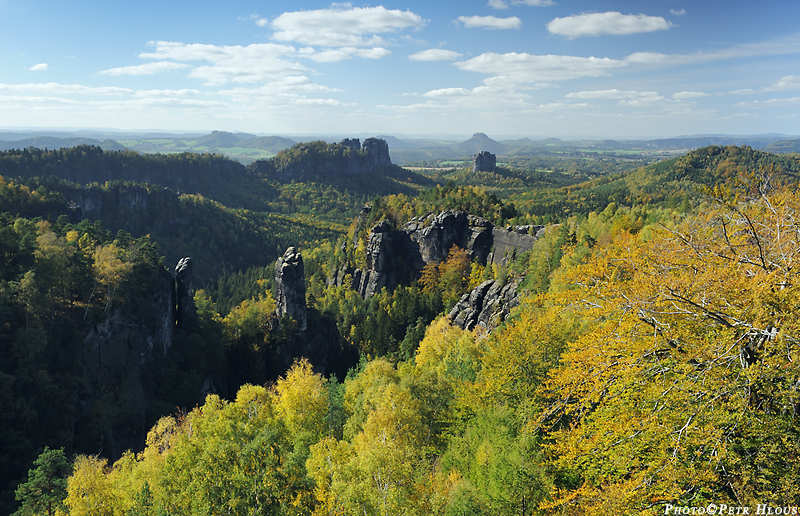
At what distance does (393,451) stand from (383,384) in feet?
50.9

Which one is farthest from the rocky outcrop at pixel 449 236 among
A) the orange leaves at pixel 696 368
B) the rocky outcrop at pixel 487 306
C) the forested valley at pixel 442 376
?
the orange leaves at pixel 696 368

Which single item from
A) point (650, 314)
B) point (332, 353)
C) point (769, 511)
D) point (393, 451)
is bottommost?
point (332, 353)

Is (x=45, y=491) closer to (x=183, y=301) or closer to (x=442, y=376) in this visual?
(x=442, y=376)

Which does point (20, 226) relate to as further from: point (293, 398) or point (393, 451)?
point (393, 451)

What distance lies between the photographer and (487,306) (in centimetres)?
5656

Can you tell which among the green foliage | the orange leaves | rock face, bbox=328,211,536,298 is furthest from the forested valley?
rock face, bbox=328,211,536,298

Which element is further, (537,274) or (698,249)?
(537,274)

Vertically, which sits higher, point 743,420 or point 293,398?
point 743,420

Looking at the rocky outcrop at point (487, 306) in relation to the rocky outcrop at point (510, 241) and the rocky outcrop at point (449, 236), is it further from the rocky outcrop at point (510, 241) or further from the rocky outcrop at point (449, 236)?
the rocky outcrop at point (449, 236)

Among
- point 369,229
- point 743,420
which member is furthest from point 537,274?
point 369,229

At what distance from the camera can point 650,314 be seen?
13000mm

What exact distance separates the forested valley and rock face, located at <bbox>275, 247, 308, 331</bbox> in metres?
0.51

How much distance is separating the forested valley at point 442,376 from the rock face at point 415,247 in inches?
30.6

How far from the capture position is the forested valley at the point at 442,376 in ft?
37.5
